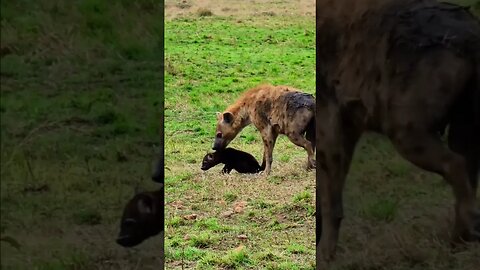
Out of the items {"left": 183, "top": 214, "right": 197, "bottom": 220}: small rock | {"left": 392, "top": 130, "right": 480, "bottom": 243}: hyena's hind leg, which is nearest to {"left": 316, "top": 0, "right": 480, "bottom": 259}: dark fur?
{"left": 392, "top": 130, "right": 480, "bottom": 243}: hyena's hind leg

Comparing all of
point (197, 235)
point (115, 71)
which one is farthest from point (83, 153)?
point (197, 235)

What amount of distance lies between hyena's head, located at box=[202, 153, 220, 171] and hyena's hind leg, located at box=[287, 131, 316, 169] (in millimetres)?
482

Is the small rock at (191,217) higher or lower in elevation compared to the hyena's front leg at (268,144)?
lower

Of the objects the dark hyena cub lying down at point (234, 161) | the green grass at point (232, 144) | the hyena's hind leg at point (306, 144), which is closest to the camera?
the green grass at point (232, 144)

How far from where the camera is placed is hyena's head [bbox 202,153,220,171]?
4547 millimetres

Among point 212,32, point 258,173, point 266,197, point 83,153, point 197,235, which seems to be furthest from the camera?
point 212,32

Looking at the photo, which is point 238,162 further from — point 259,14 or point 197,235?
point 259,14

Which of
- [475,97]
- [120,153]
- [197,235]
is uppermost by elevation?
[475,97]

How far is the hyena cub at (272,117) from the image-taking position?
449 cm

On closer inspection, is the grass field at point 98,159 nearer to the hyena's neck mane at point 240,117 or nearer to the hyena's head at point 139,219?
the hyena's head at point 139,219

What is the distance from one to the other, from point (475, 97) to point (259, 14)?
4.34 m

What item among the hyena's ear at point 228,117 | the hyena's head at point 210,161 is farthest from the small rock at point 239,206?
the hyena's ear at point 228,117

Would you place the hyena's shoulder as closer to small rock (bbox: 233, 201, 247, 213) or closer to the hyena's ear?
the hyena's ear

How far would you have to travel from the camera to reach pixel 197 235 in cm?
379
